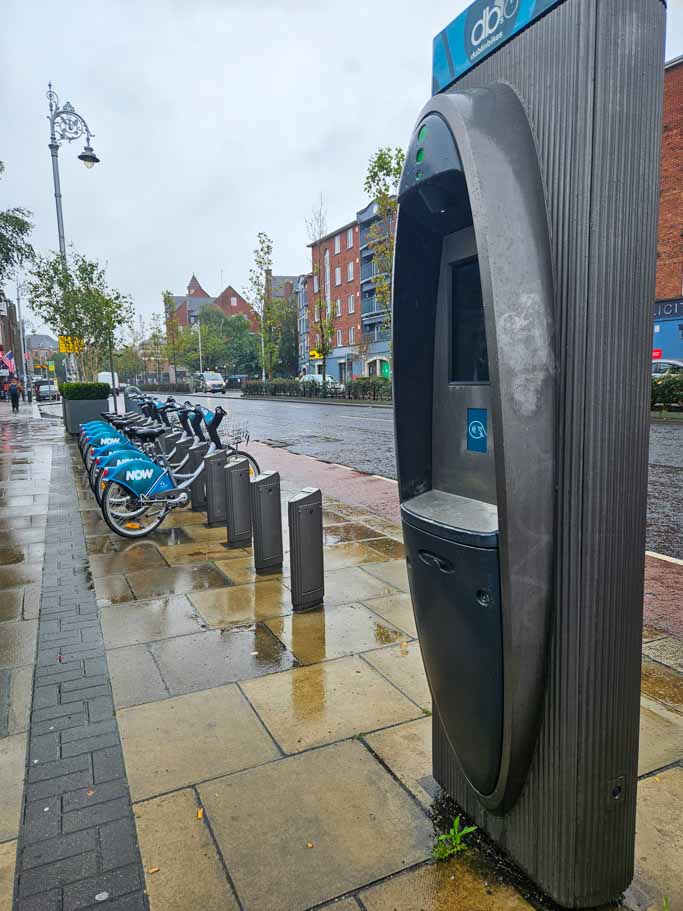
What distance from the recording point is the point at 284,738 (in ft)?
9.64

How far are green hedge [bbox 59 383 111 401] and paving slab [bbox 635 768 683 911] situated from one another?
725 inches

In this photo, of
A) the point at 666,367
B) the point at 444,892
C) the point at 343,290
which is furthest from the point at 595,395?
the point at 343,290

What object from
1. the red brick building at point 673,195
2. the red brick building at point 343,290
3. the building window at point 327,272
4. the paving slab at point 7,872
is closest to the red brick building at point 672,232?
the red brick building at point 673,195

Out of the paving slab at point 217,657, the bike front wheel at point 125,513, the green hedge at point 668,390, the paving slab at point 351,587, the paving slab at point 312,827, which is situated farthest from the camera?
the green hedge at point 668,390

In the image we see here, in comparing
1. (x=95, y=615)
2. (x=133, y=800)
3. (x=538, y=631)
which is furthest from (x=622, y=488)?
(x=95, y=615)

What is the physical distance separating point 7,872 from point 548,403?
2285 mm

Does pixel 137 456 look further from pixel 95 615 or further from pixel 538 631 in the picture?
pixel 538 631

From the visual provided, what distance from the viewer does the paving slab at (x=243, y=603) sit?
443cm

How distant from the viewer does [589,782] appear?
6.06ft

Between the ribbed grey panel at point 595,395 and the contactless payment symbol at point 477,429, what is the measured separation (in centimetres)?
31

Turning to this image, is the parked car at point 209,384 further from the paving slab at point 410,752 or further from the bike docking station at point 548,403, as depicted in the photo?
the bike docking station at point 548,403

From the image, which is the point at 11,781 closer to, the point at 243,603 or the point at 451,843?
the point at 451,843

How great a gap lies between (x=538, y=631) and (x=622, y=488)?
46cm

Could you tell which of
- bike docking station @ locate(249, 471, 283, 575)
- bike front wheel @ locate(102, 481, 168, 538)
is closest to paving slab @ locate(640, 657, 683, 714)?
bike docking station @ locate(249, 471, 283, 575)
